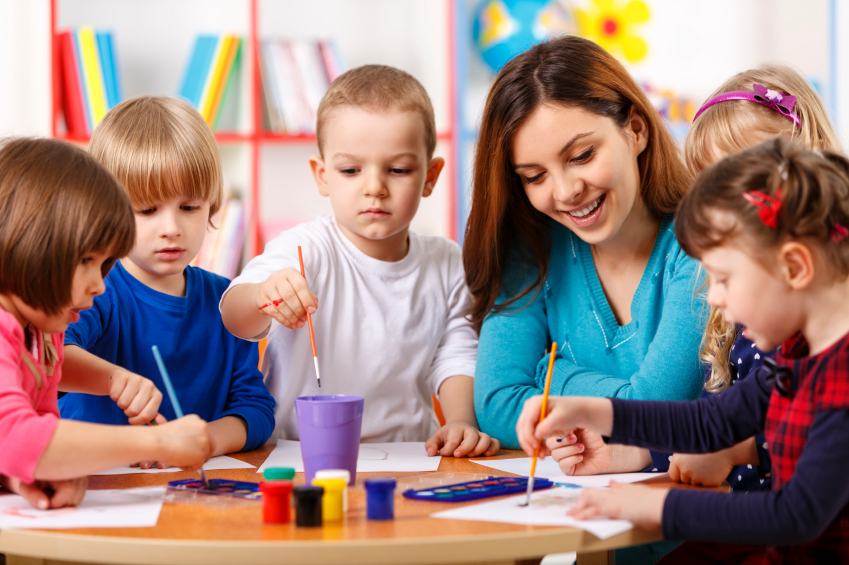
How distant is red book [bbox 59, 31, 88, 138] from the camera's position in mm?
2549

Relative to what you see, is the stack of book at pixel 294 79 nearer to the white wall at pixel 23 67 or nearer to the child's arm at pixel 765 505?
the white wall at pixel 23 67

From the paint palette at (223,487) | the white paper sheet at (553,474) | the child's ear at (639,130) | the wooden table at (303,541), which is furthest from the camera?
the child's ear at (639,130)

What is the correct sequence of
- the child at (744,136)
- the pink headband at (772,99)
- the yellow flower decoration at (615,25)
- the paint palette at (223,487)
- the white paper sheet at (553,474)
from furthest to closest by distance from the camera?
the yellow flower decoration at (615,25) < the pink headband at (772,99) < the child at (744,136) < the white paper sheet at (553,474) < the paint palette at (223,487)

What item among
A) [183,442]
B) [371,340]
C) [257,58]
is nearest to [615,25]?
[257,58]

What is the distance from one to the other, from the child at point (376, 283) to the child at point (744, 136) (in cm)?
45

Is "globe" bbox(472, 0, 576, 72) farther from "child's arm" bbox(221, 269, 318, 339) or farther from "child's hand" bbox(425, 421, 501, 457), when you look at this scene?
"child's hand" bbox(425, 421, 501, 457)

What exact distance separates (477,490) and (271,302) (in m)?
0.49

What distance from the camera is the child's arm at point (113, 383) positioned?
1042 mm

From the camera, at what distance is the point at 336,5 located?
9.76ft

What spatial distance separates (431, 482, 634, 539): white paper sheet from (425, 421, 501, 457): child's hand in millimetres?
287

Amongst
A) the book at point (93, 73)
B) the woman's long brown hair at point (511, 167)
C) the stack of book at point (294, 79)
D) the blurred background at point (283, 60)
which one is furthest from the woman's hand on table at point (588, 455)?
the book at point (93, 73)

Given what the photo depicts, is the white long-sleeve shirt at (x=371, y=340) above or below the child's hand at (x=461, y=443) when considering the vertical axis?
above

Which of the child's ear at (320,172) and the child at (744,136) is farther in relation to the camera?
the child's ear at (320,172)

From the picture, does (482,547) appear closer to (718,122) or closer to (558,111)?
(558,111)
